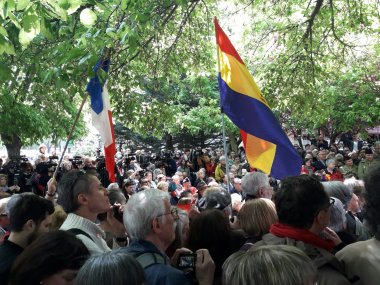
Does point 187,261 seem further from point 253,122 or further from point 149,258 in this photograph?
point 253,122

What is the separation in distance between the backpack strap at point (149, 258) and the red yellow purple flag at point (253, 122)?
3022 millimetres

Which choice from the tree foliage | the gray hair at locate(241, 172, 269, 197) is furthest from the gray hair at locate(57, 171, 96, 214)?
the tree foliage

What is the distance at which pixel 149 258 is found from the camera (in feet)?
9.62

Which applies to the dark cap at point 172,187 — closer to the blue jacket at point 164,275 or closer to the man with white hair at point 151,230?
the man with white hair at point 151,230

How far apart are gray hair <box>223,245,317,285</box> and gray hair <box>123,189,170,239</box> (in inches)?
45.9

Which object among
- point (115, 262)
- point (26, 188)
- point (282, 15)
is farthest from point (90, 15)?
point (26, 188)

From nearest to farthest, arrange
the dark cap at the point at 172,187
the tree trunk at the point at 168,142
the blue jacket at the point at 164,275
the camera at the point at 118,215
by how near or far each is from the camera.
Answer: the blue jacket at the point at 164,275 < the camera at the point at 118,215 < the dark cap at the point at 172,187 < the tree trunk at the point at 168,142

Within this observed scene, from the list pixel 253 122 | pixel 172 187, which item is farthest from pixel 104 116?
pixel 172 187

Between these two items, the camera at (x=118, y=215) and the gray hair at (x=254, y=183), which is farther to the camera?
the gray hair at (x=254, y=183)

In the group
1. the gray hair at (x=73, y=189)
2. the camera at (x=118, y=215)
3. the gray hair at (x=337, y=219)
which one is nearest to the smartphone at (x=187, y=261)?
the gray hair at (x=73, y=189)

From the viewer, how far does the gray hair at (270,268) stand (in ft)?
6.21

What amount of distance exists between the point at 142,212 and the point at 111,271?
3.29 feet

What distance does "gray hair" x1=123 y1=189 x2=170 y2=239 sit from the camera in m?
3.13

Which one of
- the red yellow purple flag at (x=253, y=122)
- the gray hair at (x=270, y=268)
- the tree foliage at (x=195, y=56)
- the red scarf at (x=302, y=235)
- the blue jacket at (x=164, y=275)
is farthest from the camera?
the tree foliage at (x=195, y=56)
